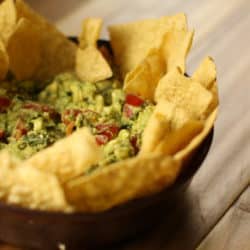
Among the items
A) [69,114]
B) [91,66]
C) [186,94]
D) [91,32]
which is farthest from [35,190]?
[91,32]

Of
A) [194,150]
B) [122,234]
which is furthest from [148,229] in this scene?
[194,150]

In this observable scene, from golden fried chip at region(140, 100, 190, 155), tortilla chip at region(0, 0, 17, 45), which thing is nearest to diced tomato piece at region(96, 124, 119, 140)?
golden fried chip at region(140, 100, 190, 155)

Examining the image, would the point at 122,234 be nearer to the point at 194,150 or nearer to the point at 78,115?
the point at 194,150

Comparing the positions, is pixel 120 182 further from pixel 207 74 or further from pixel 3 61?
pixel 3 61

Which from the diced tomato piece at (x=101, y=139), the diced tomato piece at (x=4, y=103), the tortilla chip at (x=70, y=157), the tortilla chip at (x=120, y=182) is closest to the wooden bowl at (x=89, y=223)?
the tortilla chip at (x=120, y=182)

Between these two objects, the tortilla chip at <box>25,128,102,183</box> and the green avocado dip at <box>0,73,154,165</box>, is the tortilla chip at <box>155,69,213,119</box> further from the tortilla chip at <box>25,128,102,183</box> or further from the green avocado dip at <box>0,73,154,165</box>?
the tortilla chip at <box>25,128,102,183</box>
